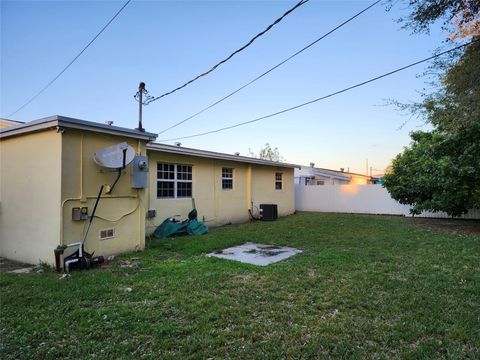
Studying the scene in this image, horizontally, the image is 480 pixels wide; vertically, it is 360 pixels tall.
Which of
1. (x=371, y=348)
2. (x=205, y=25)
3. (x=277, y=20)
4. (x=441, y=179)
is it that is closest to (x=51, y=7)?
A: (x=205, y=25)

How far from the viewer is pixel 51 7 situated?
6.95 meters

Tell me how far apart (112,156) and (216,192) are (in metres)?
6.11

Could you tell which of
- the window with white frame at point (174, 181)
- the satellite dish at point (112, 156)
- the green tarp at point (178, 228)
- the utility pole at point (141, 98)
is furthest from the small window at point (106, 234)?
the utility pole at point (141, 98)

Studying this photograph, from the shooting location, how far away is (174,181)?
1016 centimetres

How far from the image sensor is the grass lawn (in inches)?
106

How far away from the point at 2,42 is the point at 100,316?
7095 millimetres

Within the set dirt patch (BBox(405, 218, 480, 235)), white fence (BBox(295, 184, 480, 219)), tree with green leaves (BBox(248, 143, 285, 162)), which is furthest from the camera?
tree with green leaves (BBox(248, 143, 285, 162))

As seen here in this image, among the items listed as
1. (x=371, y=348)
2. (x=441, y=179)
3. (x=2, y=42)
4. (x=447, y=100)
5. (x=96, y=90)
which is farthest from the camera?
(x=96, y=90)

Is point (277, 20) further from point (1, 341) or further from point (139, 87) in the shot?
point (139, 87)

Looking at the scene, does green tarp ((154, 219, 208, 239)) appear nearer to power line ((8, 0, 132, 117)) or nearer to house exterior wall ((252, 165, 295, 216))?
house exterior wall ((252, 165, 295, 216))

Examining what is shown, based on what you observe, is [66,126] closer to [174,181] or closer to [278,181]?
[174,181]

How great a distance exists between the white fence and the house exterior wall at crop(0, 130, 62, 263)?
1459 cm

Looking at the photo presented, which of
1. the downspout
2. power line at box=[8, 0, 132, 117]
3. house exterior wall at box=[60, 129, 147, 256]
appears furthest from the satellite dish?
the downspout

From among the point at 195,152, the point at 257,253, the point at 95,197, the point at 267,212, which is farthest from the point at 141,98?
the point at 257,253
